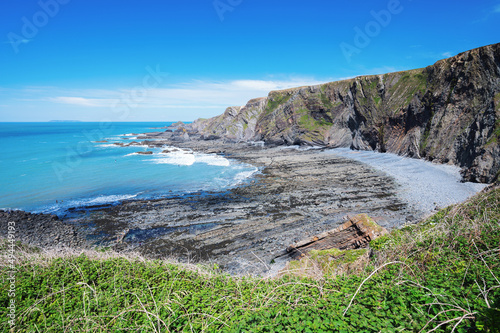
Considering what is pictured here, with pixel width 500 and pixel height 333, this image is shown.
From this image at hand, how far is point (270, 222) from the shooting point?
18.0m

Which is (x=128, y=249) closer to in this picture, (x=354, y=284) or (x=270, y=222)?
(x=270, y=222)

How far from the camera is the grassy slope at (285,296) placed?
3.60 m

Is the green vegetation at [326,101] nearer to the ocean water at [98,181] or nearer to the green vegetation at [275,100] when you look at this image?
the green vegetation at [275,100]

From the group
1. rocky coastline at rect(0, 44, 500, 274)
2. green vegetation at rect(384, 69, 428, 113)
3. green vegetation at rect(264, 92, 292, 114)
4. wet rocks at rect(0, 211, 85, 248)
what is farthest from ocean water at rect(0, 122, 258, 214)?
green vegetation at rect(264, 92, 292, 114)

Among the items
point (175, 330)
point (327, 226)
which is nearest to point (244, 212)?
point (327, 226)

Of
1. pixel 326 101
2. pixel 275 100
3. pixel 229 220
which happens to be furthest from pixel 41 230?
pixel 275 100

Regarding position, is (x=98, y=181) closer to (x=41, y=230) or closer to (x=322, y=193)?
(x=41, y=230)

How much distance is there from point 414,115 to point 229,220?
130 feet

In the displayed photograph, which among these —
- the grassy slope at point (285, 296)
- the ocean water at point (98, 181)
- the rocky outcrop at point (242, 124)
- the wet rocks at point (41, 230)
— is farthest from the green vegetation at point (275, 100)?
the grassy slope at point (285, 296)

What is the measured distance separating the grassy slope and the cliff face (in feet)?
78.8

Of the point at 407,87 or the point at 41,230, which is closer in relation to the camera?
the point at 41,230

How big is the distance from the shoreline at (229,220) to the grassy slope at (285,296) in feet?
19.4

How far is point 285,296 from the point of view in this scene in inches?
187

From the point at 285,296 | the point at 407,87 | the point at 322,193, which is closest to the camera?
the point at 285,296
